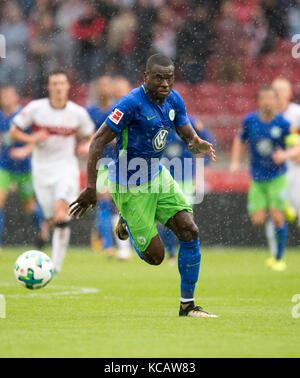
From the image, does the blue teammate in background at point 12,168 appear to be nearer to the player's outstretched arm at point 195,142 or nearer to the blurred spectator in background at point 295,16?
the blurred spectator in background at point 295,16

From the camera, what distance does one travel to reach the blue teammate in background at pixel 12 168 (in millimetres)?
13320

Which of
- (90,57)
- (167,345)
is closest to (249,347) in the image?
(167,345)

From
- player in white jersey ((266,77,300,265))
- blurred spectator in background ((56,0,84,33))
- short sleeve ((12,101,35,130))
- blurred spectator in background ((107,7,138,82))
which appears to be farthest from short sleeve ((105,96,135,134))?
blurred spectator in background ((56,0,84,33))

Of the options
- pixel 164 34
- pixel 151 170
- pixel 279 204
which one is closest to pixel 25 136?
pixel 279 204

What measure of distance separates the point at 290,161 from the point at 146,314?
7.06 m

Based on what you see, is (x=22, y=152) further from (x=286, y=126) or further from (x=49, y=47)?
(x=49, y=47)

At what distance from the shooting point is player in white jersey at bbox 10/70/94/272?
11.0 meters

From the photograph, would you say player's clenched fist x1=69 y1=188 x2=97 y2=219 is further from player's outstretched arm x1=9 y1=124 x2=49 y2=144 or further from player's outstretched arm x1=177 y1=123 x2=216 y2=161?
player's outstretched arm x1=9 y1=124 x2=49 y2=144

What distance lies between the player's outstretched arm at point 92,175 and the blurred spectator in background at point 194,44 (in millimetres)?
9652

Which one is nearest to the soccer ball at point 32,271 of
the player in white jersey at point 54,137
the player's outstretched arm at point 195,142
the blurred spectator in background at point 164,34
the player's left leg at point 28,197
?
the player's outstretched arm at point 195,142

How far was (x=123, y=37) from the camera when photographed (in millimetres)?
16609

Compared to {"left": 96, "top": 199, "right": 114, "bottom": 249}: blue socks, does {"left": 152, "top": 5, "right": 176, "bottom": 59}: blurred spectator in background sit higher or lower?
higher

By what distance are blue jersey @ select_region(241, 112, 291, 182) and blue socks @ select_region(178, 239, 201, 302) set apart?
5.56 metres

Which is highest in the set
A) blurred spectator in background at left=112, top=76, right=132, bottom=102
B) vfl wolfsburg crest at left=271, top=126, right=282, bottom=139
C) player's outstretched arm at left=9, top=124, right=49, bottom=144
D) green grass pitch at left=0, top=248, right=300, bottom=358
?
blurred spectator in background at left=112, top=76, right=132, bottom=102
